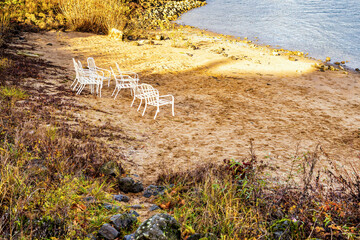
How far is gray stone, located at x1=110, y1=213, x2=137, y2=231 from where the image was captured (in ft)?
9.25

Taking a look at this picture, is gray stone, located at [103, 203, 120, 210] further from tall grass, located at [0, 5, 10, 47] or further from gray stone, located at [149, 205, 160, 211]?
tall grass, located at [0, 5, 10, 47]

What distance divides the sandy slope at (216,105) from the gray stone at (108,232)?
184cm

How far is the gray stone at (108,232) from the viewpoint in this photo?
2.65 meters

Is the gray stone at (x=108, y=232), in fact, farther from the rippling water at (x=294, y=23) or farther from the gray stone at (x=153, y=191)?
the rippling water at (x=294, y=23)

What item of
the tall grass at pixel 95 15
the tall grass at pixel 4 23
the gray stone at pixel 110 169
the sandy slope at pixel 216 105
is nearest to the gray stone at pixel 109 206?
the gray stone at pixel 110 169

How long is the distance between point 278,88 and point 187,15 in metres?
20.2

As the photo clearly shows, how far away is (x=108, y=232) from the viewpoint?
2.67m

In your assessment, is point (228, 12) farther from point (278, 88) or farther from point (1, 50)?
point (1, 50)

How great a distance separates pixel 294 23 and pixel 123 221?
28.6m

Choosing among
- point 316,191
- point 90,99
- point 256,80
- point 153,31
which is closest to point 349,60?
point 256,80

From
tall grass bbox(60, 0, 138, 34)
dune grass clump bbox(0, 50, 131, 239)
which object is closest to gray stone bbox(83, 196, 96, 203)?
dune grass clump bbox(0, 50, 131, 239)

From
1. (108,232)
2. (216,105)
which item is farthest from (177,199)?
(216,105)

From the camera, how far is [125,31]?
55.5 feet

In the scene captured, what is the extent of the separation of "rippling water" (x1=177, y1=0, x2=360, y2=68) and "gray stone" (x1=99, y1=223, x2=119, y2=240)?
18209 mm
